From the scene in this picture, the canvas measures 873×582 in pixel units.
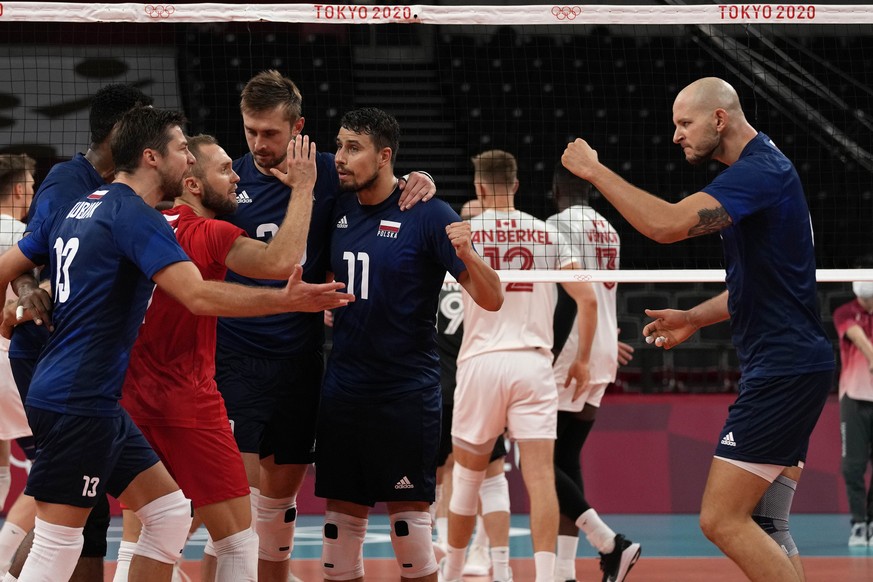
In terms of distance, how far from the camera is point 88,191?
213 inches

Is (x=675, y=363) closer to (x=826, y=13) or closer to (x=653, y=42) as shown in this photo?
(x=653, y=42)

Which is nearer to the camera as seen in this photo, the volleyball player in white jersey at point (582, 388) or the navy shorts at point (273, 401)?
the navy shorts at point (273, 401)


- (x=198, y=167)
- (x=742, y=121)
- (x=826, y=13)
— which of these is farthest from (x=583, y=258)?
(x=198, y=167)

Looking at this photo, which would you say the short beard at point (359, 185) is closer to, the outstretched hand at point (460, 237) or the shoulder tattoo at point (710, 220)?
the outstretched hand at point (460, 237)

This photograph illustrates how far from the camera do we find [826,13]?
23.3 ft

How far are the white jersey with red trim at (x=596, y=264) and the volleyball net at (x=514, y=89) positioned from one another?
464cm

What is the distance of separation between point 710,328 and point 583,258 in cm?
610

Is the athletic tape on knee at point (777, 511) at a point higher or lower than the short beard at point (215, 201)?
lower

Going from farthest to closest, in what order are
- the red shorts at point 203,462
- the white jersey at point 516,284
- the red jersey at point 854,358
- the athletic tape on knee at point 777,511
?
1. the red jersey at point 854,358
2. the white jersey at point 516,284
3. the athletic tape on knee at point 777,511
4. the red shorts at point 203,462

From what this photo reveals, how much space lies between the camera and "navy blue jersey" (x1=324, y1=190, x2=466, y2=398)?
5391 millimetres

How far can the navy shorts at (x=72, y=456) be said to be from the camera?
436cm

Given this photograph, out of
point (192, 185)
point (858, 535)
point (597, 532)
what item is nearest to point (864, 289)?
point (858, 535)

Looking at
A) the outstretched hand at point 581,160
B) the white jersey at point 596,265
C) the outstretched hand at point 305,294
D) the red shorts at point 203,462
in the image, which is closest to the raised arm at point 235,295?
the outstretched hand at point 305,294

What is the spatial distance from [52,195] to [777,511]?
140 inches
